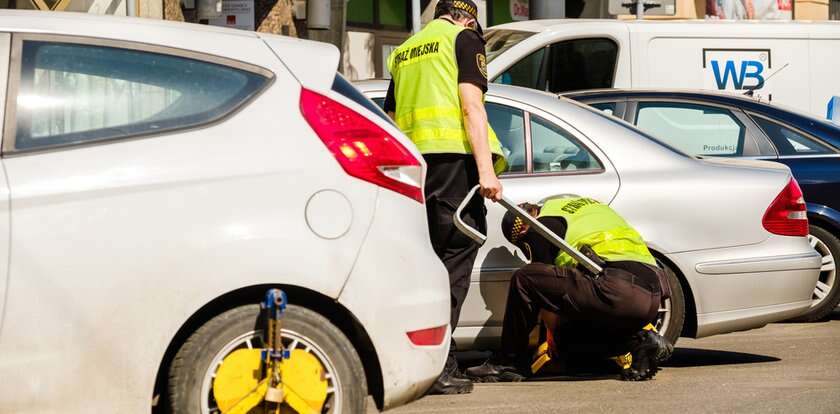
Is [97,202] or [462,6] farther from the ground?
[462,6]

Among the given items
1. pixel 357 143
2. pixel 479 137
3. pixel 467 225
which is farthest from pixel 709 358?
pixel 357 143

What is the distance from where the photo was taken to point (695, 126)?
9781mm

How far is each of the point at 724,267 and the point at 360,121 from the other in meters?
3.15

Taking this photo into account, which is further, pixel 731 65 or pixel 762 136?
pixel 731 65

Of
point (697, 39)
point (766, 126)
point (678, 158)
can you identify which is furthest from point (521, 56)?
point (678, 158)

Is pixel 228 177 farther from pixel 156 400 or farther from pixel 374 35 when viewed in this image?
pixel 374 35

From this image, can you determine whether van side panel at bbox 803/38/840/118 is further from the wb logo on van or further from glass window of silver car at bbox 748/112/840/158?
glass window of silver car at bbox 748/112/840/158

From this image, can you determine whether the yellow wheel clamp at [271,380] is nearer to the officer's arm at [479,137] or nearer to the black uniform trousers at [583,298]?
the officer's arm at [479,137]

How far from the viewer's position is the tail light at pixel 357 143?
16.1 feet

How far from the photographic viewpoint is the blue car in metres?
9.66

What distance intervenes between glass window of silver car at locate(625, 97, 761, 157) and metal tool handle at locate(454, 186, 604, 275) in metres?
2.55

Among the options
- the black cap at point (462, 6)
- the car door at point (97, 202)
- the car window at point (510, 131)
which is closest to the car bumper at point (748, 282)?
the car window at point (510, 131)

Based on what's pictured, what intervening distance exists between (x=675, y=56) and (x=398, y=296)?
9.04 meters

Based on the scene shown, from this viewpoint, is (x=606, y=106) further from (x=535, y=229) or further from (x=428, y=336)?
(x=428, y=336)
